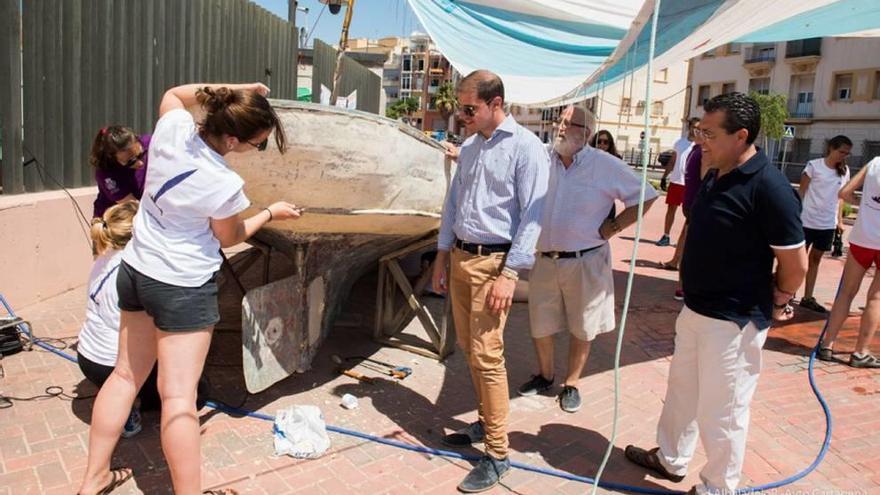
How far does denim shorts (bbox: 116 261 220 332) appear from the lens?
230 centimetres

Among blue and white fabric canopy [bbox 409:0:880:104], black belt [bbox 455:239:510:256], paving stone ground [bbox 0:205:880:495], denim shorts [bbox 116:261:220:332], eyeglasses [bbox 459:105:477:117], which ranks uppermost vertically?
blue and white fabric canopy [bbox 409:0:880:104]

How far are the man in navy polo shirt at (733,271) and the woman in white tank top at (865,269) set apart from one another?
100 inches

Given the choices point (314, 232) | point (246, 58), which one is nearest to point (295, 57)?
point (246, 58)

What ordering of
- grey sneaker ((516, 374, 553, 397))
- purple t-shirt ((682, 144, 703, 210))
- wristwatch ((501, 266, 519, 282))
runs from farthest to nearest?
purple t-shirt ((682, 144, 703, 210)) → grey sneaker ((516, 374, 553, 397)) → wristwatch ((501, 266, 519, 282))

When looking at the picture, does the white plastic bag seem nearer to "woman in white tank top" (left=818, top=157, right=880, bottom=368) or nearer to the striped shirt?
the striped shirt

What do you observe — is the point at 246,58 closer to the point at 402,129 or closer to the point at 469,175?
the point at 402,129

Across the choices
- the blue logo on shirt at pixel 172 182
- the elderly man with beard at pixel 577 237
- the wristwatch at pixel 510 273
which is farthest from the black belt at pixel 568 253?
the blue logo on shirt at pixel 172 182

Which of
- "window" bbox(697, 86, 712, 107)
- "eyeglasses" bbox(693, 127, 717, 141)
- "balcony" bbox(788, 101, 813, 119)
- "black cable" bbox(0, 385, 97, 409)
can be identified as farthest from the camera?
"window" bbox(697, 86, 712, 107)

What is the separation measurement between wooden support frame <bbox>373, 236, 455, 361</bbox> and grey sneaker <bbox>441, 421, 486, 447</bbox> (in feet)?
3.74

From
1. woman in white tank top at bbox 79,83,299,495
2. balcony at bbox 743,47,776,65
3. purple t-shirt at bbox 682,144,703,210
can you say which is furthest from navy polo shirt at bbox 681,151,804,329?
balcony at bbox 743,47,776,65

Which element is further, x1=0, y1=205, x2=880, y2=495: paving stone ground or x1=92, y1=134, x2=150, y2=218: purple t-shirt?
x1=92, y1=134, x2=150, y2=218: purple t-shirt

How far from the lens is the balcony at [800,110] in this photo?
37.1 meters

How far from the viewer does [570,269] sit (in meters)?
3.73

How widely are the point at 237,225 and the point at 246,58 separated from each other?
7536mm
